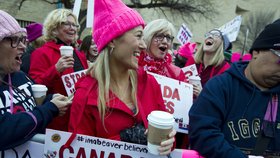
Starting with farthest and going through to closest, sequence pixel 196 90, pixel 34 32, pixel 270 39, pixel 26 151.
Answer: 1. pixel 34 32
2. pixel 196 90
3. pixel 26 151
4. pixel 270 39

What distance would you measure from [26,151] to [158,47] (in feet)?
6.37

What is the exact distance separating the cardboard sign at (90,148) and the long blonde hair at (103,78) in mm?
185

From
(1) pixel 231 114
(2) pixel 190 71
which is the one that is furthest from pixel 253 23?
(1) pixel 231 114

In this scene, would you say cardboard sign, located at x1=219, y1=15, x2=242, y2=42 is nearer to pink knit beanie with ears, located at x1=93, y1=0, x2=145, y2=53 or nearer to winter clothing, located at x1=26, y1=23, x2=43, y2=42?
winter clothing, located at x1=26, y1=23, x2=43, y2=42

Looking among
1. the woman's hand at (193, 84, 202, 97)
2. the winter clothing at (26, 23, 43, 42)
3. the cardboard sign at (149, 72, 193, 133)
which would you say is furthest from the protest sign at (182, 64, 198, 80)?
the winter clothing at (26, 23, 43, 42)

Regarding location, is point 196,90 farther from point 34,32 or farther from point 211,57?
point 34,32

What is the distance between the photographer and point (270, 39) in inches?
88.8

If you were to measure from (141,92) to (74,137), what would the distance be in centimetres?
62

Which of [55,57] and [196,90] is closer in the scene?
[196,90]

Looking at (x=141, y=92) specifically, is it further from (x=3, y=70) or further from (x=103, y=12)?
(x=3, y=70)

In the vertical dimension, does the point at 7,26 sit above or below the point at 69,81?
above

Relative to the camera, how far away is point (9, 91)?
8.13 ft

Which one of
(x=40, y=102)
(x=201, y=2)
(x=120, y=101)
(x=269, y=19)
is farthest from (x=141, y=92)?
(x=269, y=19)

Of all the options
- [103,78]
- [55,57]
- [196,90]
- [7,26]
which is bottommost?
[196,90]
